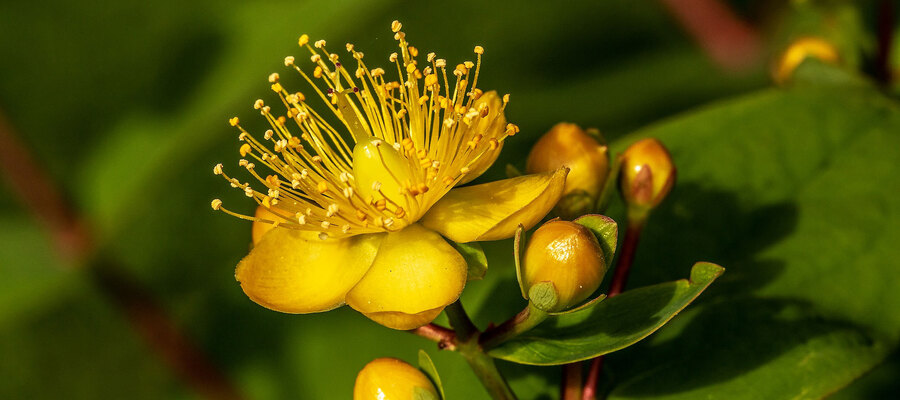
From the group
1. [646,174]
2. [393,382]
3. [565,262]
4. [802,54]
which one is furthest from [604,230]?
[802,54]

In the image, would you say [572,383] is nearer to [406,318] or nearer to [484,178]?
[406,318]

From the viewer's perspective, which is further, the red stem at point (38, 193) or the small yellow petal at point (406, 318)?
the red stem at point (38, 193)

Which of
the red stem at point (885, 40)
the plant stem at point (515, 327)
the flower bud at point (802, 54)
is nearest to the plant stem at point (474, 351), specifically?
the plant stem at point (515, 327)

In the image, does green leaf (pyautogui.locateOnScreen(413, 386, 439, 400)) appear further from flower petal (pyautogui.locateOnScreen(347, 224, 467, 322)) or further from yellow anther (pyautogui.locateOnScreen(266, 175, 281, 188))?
yellow anther (pyautogui.locateOnScreen(266, 175, 281, 188))

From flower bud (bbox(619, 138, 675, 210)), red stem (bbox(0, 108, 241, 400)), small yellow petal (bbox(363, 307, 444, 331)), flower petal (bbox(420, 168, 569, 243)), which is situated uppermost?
flower petal (bbox(420, 168, 569, 243))

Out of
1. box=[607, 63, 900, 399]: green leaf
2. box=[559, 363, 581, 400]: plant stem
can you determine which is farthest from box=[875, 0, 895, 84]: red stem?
box=[559, 363, 581, 400]: plant stem

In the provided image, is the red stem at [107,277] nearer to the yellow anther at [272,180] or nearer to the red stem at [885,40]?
the yellow anther at [272,180]
